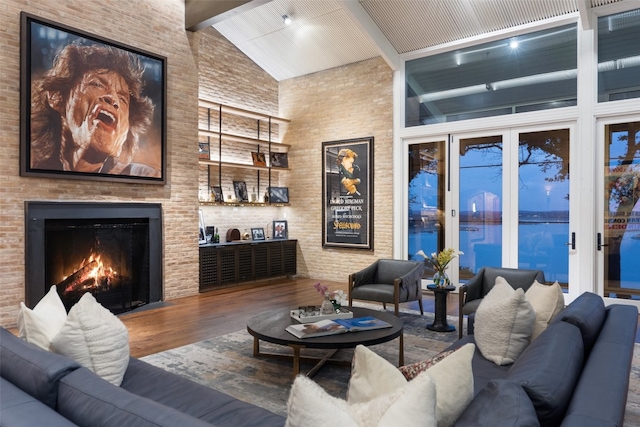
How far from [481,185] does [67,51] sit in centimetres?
601

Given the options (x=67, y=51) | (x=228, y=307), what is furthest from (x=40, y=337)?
(x=67, y=51)

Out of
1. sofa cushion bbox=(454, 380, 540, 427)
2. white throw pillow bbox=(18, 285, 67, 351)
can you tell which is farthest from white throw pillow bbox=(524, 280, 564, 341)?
white throw pillow bbox=(18, 285, 67, 351)

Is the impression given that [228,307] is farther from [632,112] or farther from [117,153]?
[632,112]

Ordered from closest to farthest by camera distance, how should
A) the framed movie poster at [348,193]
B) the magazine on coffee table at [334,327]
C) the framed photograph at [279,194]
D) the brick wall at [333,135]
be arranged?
the magazine on coffee table at [334,327], the brick wall at [333,135], the framed movie poster at [348,193], the framed photograph at [279,194]

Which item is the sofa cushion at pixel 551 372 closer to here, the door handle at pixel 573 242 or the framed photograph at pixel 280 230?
the door handle at pixel 573 242

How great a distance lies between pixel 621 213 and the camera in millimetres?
5789

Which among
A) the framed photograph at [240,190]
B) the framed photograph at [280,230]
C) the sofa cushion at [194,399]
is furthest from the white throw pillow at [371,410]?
the framed photograph at [280,230]

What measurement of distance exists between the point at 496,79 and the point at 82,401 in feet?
22.5

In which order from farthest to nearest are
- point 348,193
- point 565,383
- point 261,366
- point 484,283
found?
point 348,193 < point 484,283 < point 261,366 < point 565,383

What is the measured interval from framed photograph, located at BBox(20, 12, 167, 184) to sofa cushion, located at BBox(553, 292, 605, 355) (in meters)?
5.47

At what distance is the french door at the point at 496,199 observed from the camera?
625cm

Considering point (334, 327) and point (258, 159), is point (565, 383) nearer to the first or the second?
point (334, 327)

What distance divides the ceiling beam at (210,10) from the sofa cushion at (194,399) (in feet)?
17.2

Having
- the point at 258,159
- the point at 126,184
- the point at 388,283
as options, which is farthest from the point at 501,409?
the point at 258,159
